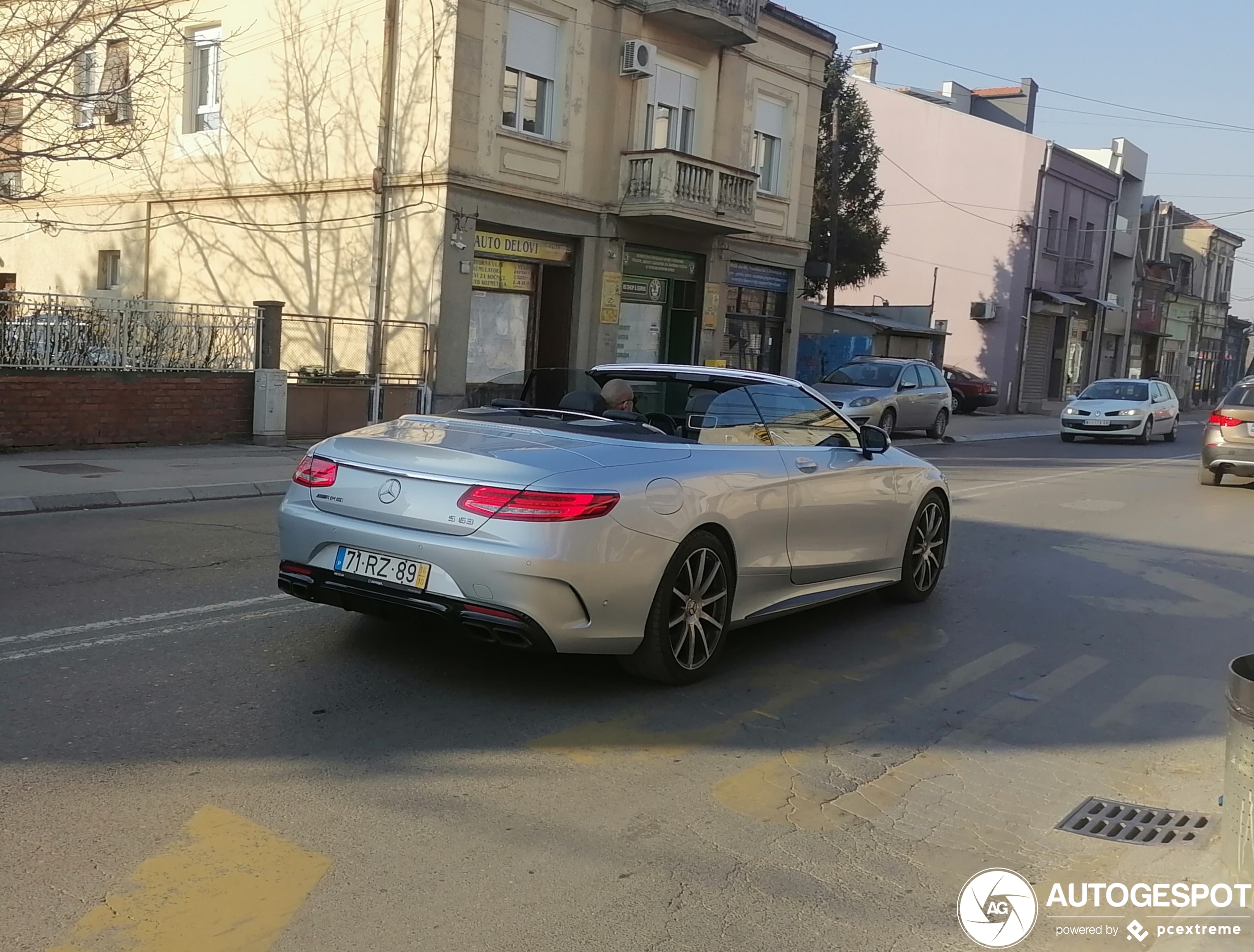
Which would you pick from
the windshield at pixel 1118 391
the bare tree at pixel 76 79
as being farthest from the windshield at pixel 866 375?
the bare tree at pixel 76 79

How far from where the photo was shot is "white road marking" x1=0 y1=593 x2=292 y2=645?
6008mm


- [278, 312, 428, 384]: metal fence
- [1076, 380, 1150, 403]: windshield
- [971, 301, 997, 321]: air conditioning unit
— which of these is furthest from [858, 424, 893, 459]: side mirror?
[971, 301, 997, 321]: air conditioning unit

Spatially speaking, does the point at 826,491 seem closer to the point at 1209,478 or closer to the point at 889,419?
the point at 1209,478

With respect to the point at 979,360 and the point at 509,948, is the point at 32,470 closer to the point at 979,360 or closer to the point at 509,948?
the point at 509,948

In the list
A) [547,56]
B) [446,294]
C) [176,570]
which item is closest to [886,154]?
[547,56]

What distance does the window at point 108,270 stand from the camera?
1032 inches

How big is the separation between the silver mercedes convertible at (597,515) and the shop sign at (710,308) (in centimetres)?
1835

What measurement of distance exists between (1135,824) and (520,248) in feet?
59.0

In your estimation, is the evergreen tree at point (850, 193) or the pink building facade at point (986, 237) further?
the pink building facade at point (986, 237)

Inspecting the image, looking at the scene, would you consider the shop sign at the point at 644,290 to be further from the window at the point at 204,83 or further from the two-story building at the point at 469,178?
the window at the point at 204,83

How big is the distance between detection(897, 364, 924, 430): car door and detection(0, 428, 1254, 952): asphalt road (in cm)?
1589

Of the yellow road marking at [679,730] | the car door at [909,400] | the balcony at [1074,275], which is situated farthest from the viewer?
the balcony at [1074,275]

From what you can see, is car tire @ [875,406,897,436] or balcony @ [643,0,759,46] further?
car tire @ [875,406,897,436]

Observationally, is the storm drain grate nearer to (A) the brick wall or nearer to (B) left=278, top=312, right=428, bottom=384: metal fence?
(A) the brick wall
